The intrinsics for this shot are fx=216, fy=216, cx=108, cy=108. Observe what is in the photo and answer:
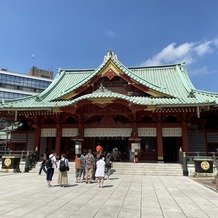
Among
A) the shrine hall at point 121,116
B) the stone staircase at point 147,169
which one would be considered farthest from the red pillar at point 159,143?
the stone staircase at point 147,169

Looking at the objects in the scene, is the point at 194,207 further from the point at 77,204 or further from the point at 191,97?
the point at 191,97

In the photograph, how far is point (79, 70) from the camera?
3219 centimetres

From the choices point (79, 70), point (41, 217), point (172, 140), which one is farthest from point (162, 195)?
point (79, 70)

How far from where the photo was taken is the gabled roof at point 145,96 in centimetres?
1959

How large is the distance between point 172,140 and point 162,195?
A: 15.1 m

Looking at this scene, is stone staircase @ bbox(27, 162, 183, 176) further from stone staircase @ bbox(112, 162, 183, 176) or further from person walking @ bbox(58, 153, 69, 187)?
person walking @ bbox(58, 153, 69, 187)

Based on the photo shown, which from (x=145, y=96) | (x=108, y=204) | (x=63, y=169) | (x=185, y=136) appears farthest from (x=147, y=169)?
(x=108, y=204)

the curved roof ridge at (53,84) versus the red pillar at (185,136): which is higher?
the curved roof ridge at (53,84)

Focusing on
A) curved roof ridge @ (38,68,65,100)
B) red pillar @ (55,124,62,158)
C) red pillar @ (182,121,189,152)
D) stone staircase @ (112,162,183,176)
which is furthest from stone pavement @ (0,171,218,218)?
curved roof ridge @ (38,68,65,100)

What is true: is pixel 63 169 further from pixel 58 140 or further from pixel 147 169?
pixel 58 140

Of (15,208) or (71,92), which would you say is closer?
(15,208)

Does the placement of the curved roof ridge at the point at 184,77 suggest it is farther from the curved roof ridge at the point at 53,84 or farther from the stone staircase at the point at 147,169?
the curved roof ridge at the point at 53,84

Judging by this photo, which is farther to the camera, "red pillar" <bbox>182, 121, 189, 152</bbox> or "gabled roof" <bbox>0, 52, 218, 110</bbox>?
"red pillar" <bbox>182, 121, 189, 152</bbox>

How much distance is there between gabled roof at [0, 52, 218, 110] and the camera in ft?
64.3
